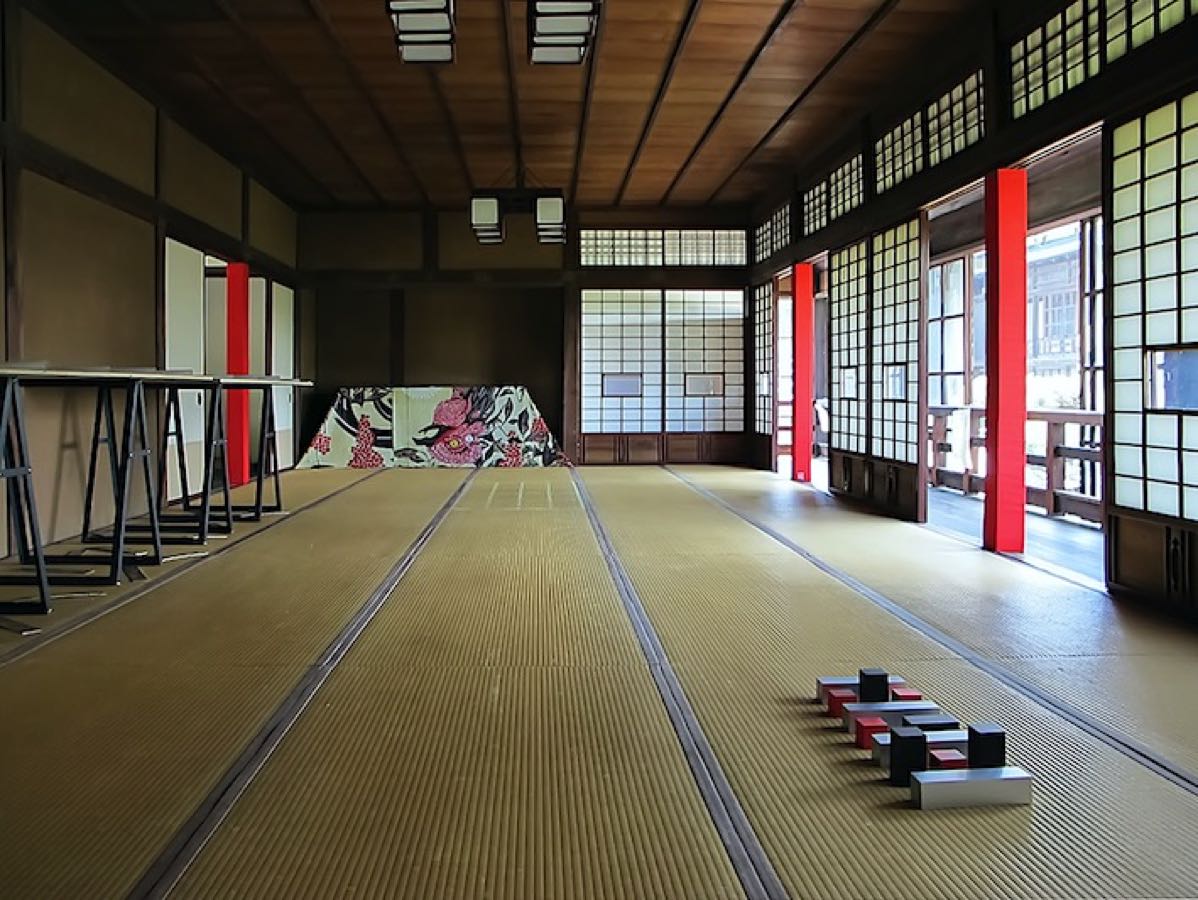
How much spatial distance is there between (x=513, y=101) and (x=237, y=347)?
3.50 metres

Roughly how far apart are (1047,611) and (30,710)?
337 cm

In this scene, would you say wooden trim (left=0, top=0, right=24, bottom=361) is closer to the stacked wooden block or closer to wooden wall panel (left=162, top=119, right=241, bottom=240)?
wooden wall panel (left=162, top=119, right=241, bottom=240)

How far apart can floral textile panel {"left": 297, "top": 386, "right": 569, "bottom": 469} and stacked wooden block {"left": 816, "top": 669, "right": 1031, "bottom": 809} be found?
27.4 feet

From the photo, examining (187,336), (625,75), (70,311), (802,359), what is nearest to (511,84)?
(625,75)

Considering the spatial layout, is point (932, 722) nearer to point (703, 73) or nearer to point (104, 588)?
point (104, 588)

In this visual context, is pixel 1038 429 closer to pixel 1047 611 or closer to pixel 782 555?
pixel 782 555

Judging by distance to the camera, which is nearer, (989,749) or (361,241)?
(989,749)

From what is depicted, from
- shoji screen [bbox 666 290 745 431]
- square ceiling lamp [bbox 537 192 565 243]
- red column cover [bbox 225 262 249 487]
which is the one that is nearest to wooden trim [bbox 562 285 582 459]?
shoji screen [bbox 666 290 745 431]

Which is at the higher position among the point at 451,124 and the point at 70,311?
the point at 451,124

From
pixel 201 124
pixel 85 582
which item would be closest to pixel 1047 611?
pixel 85 582

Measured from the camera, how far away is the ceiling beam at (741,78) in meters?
5.26

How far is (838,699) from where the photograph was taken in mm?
2527

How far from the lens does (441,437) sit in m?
10.8

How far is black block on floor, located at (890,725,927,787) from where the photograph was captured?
2100mm
